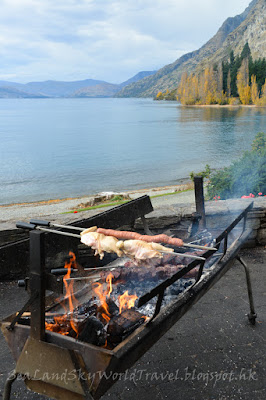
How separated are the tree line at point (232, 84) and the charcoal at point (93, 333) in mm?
93892

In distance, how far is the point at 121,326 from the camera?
7.43 ft

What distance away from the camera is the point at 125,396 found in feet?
8.73

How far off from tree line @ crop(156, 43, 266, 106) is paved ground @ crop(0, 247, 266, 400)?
92.3 m

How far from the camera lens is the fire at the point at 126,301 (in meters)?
2.59

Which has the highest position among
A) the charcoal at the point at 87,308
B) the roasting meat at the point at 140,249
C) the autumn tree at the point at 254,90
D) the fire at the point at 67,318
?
the autumn tree at the point at 254,90

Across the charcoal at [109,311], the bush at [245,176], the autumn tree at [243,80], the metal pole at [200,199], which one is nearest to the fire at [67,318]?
the charcoal at [109,311]

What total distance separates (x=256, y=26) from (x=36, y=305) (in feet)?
653

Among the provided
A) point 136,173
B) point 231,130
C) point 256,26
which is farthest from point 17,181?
point 256,26

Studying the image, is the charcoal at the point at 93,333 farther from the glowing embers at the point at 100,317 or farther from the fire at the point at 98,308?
the fire at the point at 98,308

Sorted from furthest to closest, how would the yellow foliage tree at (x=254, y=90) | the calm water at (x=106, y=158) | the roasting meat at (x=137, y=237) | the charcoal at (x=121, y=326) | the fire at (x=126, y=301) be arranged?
1. the yellow foliage tree at (x=254, y=90)
2. the calm water at (x=106, y=158)
3. the roasting meat at (x=137, y=237)
4. the fire at (x=126, y=301)
5. the charcoal at (x=121, y=326)

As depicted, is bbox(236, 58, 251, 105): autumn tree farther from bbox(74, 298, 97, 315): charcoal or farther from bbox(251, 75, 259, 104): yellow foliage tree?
bbox(74, 298, 97, 315): charcoal

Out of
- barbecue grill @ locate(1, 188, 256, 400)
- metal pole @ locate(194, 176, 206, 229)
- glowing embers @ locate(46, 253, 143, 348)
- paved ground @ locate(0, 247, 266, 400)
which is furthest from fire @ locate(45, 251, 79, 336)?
metal pole @ locate(194, 176, 206, 229)

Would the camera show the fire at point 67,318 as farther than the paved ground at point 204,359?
No

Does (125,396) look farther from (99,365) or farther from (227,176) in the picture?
(227,176)
